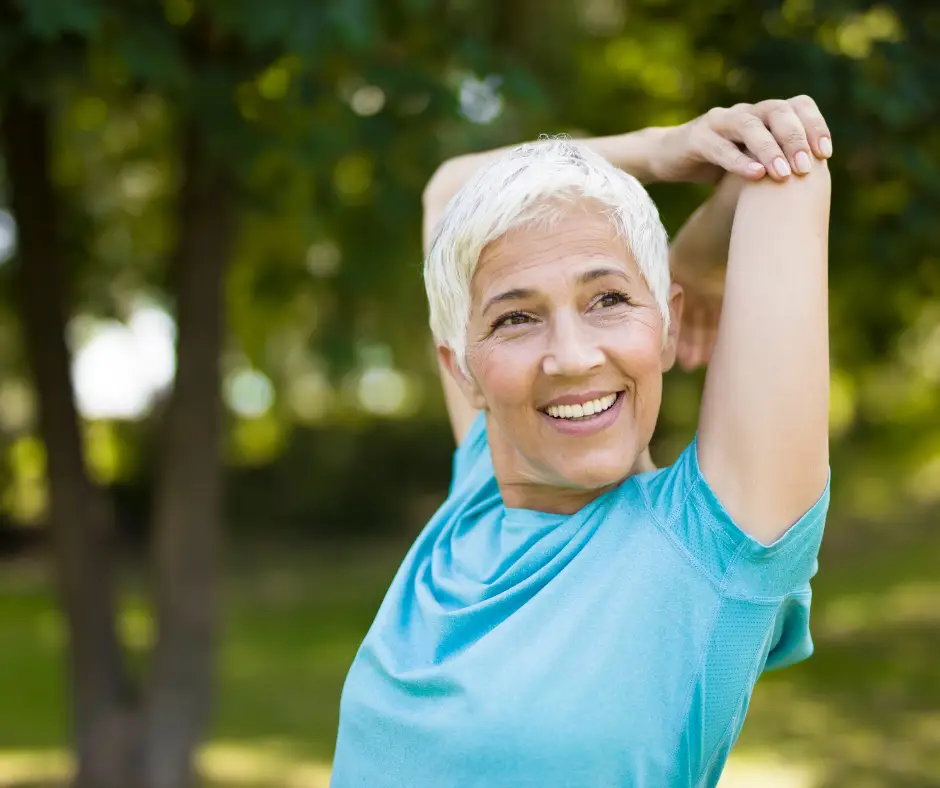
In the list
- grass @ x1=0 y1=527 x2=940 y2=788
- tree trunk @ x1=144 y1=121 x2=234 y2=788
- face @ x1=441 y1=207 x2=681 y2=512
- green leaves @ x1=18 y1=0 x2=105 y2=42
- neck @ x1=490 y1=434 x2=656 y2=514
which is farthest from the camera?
grass @ x1=0 y1=527 x2=940 y2=788

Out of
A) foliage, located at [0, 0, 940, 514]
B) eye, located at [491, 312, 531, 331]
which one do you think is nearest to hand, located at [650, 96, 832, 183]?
eye, located at [491, 312, 531, 331]

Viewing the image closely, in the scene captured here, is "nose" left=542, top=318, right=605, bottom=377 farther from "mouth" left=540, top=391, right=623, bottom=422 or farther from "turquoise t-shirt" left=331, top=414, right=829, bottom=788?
"turquoise t-shirt" left=331, top=414, right=829, bottom=788

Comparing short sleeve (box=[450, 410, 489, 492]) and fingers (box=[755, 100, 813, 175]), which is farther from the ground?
fingers (box=[755, 100, 813, 175])

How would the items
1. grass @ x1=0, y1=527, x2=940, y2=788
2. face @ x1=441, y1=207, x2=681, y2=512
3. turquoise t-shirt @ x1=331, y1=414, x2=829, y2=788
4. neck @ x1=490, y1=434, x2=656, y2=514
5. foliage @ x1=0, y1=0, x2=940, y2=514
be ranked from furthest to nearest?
grass @ x1=0, y1=527, x2=940, y2=788
foliage @ x1=0, y1=0, x2=940, y2=514
neck @ x1=490, y1=434, x2=656, y2=514
face @ x1=441, y1=207, x2=681, y2=512
turquoise t-shirt @ x1=331, y1=414, x2=829, y2=788

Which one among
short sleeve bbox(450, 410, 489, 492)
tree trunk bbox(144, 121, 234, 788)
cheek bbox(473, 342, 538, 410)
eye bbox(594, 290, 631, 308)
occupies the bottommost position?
tree trunk bbox(144, 121, 234, 788)

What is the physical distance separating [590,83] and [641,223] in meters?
4.04

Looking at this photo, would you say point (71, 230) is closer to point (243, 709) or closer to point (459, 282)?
point (243, 709)

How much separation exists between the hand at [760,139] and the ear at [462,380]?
0.48 m

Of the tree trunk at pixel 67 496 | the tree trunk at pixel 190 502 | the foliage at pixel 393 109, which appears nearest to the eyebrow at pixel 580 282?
the foliage at pixel 393 109

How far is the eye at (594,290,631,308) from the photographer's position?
156 cm

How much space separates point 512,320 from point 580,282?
0.37 ft

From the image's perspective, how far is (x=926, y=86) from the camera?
3258 millimetres

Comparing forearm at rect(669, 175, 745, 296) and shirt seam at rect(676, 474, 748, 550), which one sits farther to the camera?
forearm at rect(669, 175, 745, 296)

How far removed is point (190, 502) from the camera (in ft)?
16.9
